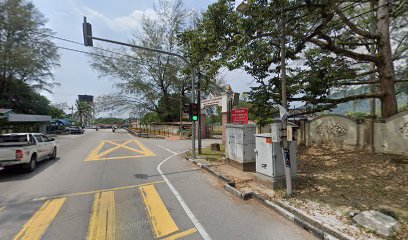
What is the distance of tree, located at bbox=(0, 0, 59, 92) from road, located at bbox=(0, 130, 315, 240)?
28.7 metres

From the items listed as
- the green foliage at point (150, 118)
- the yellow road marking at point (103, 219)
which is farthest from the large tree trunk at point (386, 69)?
the green foliage at point (150, 118)

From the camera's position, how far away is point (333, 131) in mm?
12656

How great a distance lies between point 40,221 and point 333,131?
1313 centimetres

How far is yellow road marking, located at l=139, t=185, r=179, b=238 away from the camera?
4.73 m

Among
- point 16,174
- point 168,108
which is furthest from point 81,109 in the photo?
point 16,174

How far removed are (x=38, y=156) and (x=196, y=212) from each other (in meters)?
9.20

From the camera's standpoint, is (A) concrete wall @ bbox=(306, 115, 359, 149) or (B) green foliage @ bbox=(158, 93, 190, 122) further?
(B) green foliage @ bbox=(158, 93, 190, 122)

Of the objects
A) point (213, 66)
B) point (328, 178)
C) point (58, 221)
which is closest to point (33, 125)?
point (213, 66)

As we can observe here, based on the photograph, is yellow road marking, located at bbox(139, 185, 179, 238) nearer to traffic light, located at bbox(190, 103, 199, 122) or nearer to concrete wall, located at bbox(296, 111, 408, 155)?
traffic light, located at bbox(190, 103, 199, 122)

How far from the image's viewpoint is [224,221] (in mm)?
5176

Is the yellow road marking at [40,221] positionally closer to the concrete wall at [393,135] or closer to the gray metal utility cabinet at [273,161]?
the gray metal utility cabinet at [273,161]

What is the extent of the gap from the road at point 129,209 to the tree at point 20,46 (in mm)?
28733

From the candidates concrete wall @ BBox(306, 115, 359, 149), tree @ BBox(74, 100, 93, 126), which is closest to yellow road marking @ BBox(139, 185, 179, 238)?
concrete wall @ BBox(306, 115, 359, 149)

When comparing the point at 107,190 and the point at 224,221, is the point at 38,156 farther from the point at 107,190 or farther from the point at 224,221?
the point at 224,221
